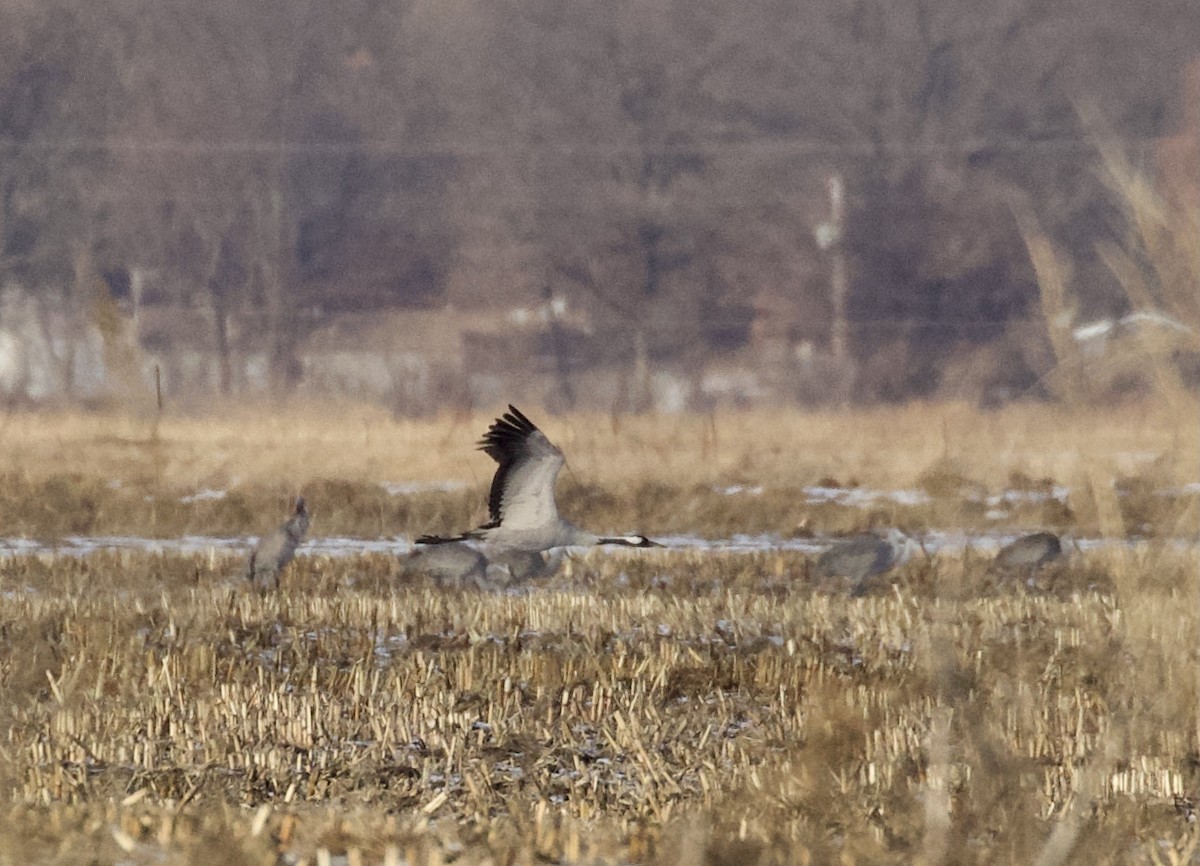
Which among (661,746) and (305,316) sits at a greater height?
(305,316)

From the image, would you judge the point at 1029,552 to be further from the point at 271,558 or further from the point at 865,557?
the point at 271,558

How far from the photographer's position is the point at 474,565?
11.5 meters

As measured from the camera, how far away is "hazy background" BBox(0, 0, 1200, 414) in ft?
129

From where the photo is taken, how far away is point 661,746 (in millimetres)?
6504

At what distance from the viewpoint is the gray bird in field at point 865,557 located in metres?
11.4

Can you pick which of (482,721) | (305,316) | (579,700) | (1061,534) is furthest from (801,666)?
(305,316)

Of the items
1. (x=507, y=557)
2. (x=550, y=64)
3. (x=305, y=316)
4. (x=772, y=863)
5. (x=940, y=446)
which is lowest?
(x=772, y=863)

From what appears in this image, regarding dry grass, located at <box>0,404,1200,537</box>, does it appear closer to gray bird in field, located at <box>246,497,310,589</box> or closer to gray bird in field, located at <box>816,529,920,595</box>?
gray bird in field, located at <box>816,529,920,595</box>

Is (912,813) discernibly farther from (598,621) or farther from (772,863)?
(598,621)

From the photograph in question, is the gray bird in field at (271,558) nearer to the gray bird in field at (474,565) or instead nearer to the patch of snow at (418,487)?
the gray bird in field at (474,565)

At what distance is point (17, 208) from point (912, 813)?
37378mm

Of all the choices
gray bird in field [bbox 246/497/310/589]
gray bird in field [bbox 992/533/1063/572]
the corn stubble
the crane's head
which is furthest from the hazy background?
the corn stubble

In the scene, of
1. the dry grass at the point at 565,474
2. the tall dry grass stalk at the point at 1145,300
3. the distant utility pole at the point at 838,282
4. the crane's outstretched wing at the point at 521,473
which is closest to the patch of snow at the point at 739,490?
the dry grass at the point at 565,474

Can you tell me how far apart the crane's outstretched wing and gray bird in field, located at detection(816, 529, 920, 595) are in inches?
80.6
